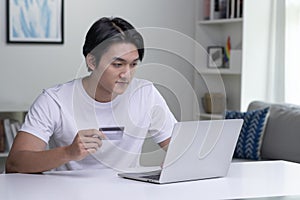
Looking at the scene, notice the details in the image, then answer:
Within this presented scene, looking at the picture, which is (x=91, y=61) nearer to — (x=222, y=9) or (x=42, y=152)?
(x=42, y=152)

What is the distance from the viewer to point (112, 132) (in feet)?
6.89

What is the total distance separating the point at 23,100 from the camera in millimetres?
4637

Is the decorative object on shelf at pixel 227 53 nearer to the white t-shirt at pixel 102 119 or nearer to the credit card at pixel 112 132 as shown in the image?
the white t-shirt at pixel 102 119

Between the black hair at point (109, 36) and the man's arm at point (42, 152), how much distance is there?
0.34 m

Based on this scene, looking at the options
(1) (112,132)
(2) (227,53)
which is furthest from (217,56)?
(1) (112,132)

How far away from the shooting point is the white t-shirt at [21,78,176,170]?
2285 mm

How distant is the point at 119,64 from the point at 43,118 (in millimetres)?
342

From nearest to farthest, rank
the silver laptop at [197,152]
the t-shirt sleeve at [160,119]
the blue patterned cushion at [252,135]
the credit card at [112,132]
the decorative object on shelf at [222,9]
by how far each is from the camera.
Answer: the silver laptop at [197,152]
the credit card at [112,132]
the t-shirt sleeve at [160,119]
the blue patterned cushion at [252,135]
the decorative object on shelf at [222,9]

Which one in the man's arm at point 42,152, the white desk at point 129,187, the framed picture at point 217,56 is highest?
the framed picture at point 217,56

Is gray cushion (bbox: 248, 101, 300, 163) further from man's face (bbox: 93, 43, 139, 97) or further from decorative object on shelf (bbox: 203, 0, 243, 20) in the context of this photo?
man's face (bbox: 93, 43, 139, 97)

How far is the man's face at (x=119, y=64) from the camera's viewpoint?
2.17m

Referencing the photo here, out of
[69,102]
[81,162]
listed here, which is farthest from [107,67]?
[81,162]

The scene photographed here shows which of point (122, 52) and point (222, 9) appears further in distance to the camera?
point (222, 9)

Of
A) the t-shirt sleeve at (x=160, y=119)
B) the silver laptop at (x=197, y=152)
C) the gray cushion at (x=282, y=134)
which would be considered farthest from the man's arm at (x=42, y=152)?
the gray cushion at (x=282, y=134)
